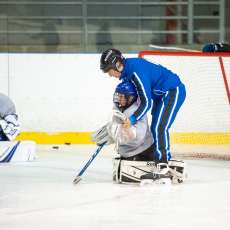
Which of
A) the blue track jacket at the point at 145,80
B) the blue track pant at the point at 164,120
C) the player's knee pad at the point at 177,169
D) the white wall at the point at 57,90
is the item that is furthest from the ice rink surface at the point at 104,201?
the white wall at the point at 57,90

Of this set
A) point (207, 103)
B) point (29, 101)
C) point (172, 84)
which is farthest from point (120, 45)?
point (172, 84)

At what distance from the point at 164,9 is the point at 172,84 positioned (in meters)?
4.88

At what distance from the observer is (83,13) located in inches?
384

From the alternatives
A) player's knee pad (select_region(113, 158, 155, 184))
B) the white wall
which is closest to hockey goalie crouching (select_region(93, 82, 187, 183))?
player's knee pad (select_region(113, 158, 155, 184))

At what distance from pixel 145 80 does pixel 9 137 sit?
2104 millimetres

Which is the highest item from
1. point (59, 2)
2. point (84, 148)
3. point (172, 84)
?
point (59, 2)

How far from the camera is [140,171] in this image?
5.15m

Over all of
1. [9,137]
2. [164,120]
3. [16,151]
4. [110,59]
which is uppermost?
[110,59]

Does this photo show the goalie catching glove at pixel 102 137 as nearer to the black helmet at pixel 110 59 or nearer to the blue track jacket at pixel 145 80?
the blue track jacket at pixel 145 80

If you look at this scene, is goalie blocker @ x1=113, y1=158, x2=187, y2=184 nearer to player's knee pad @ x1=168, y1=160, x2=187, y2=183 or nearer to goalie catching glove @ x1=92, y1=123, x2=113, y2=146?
player's knee pad @ x1=168, y1=160, x2=187, y2=183

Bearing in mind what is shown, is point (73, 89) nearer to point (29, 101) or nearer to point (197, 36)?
point (29, 101)

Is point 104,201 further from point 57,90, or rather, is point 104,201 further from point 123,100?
point 57,90

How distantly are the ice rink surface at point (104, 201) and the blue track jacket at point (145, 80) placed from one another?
487mm

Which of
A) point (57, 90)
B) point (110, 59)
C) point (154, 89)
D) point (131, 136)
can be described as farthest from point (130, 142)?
point (57, 90)
